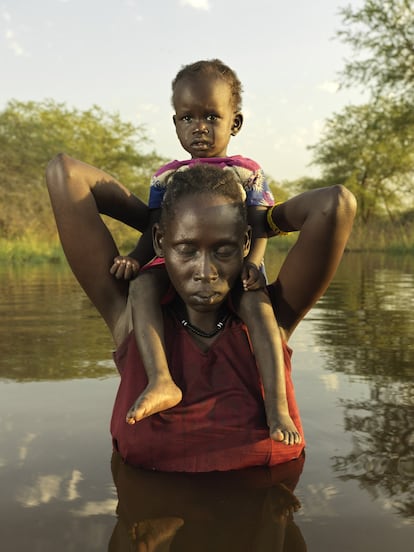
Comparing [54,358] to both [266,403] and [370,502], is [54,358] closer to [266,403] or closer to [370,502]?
[266,403]

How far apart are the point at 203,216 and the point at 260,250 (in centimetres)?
38

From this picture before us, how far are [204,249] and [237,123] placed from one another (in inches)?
38.6

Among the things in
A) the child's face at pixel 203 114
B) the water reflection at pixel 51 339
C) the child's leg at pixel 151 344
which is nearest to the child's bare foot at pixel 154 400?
the child's leg at pixel 151 344

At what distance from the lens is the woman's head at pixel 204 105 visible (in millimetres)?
2322

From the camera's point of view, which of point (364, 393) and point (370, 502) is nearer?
point (370, 502)

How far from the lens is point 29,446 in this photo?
184 centimetres

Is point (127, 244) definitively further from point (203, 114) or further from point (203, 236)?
point (203, 236)

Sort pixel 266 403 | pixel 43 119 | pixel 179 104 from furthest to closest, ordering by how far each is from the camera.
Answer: pixel 43 119
pixel 179 104
pixel 266 403

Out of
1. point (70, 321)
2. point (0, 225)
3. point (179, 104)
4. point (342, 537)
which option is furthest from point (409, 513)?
point (0, 225)

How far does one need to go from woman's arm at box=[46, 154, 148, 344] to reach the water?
44 centimetres

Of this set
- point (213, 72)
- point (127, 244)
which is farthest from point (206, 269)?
point (127, 244)

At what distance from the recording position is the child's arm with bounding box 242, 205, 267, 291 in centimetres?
184

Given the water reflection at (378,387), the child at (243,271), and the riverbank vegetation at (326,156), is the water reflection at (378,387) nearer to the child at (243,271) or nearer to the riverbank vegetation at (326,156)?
the child at (243,271)

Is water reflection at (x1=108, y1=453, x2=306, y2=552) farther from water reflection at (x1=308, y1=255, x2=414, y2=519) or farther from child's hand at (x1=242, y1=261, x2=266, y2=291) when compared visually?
child's hand at (x1=242, y1=261, x2=266, y2=291)
